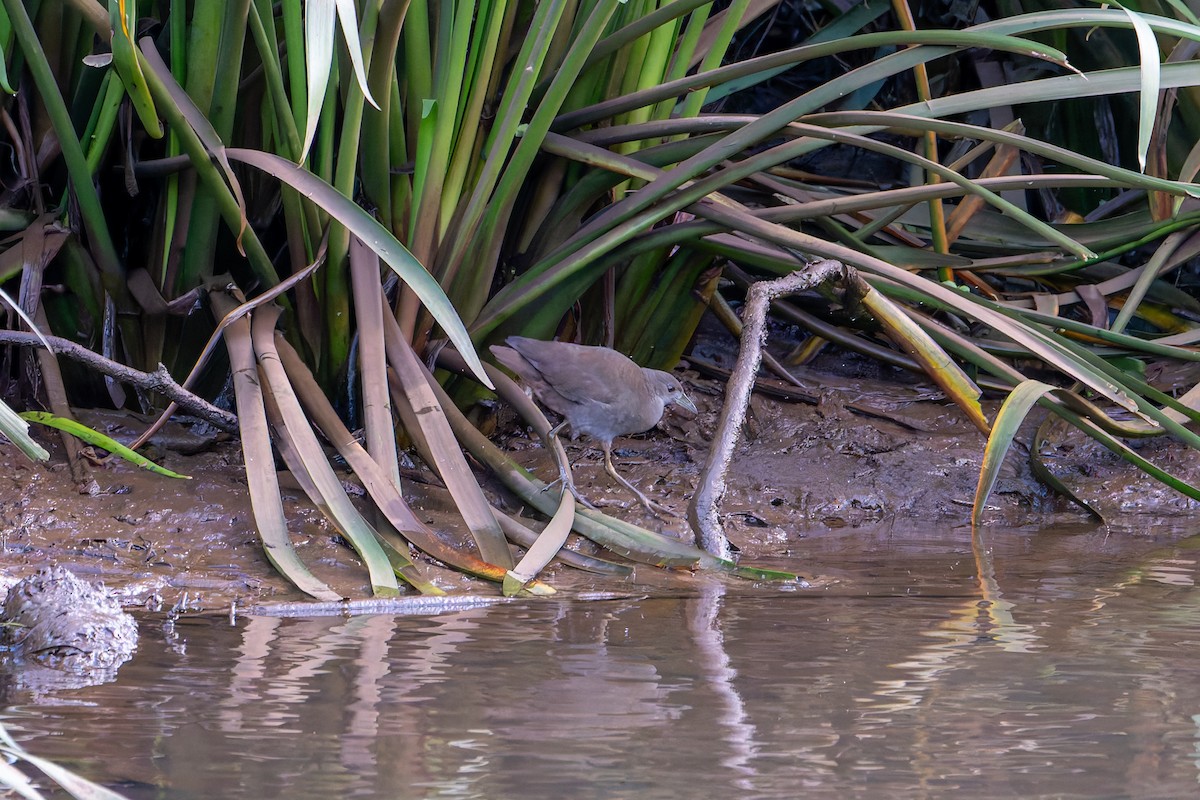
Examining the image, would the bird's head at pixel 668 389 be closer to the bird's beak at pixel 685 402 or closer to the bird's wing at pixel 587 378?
the bird's beak at pixel 685 402

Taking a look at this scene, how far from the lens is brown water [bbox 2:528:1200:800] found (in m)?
1.71

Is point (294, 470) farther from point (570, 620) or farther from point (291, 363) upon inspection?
point (570, 620)

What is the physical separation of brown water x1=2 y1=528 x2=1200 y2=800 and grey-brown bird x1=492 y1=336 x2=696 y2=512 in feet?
3.24

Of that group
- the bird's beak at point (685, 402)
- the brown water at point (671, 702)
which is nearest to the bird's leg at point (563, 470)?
the brown water at point (671, 702)

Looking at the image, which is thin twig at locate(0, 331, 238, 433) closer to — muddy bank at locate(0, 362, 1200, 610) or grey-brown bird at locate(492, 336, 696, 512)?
muddy bank at locate(0, 362, 1200, 610)

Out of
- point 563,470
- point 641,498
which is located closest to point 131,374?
point 563,470

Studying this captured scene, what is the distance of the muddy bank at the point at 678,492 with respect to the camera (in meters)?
2.98

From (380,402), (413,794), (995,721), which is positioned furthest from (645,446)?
(413,794)

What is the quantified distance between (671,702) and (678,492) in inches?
76.6

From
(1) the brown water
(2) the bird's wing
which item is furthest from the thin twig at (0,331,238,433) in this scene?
(2) the bird's wing

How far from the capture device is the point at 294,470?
3.14 metres

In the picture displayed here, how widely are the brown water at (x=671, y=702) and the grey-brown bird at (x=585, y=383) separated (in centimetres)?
99

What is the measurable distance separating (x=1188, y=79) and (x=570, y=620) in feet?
6.92

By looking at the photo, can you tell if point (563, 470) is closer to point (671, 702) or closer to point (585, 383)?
point (585, 383)
